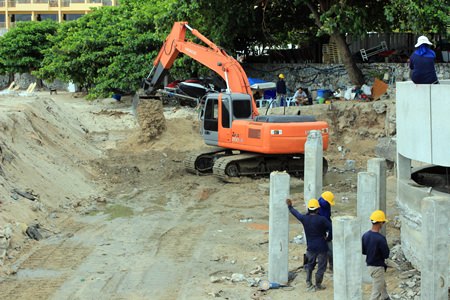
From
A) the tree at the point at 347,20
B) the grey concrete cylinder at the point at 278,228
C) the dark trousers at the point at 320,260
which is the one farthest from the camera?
the tree at the point at 347,20

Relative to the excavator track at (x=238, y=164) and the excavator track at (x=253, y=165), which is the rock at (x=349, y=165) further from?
the excavator track at (x=253, y=165)

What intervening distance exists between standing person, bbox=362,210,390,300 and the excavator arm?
11290 mm

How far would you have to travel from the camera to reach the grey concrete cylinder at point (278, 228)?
35.2 ft

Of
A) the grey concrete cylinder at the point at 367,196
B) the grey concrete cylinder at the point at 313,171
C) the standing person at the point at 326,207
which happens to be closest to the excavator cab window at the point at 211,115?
the grey concrete cylinder at the point at 313,171

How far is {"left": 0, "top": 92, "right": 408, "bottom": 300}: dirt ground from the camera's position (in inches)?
438

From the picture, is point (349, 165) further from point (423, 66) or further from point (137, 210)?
point (423, 66)

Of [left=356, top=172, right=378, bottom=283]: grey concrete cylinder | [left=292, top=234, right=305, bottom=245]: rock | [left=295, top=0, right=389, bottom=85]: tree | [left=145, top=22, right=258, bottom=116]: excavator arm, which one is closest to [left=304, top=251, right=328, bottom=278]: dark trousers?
[left=356, top=172, right=378, bottom=283]: grey concrete cylinder

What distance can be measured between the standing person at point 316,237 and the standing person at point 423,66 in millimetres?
2469

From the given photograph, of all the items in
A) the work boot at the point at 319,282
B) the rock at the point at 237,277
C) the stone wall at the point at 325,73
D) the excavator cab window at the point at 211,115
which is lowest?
the rock at the point at 237,277

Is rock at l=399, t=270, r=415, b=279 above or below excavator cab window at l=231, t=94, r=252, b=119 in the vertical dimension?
below

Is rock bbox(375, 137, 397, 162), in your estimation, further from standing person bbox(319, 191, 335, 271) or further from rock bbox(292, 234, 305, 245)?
standing person bbox(319, 191, 335, 271)

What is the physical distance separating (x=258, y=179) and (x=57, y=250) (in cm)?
808

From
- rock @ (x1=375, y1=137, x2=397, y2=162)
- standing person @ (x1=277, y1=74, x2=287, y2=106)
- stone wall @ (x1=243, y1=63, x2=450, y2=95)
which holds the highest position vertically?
stone wall @ (x1=243, y1=63, x2=450, y2=95)

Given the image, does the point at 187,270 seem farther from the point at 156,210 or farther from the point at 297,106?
the point at 297,106
